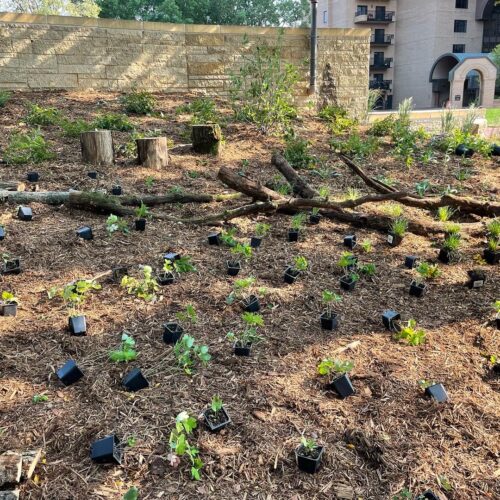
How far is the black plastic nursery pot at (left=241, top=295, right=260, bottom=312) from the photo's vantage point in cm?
275

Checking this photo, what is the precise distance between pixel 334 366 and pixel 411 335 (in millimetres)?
581

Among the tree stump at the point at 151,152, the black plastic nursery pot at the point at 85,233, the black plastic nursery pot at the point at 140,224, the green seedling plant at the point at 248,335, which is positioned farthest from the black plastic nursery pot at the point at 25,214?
the green seedling plant at the point at 248,335

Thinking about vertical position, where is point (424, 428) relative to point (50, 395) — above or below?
below

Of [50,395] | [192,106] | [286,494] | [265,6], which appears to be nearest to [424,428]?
[286,494]

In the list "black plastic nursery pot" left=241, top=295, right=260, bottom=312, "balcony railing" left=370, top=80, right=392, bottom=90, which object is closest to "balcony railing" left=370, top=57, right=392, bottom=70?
"balcony railing" left=370, top=80, right=392, bottom=90

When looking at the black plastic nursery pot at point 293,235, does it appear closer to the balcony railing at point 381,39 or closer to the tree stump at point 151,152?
the tree stump at point 151,152

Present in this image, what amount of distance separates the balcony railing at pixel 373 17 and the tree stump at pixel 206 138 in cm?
3519

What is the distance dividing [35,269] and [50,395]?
1.39 metres

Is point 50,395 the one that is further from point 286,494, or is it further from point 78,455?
point 286,494

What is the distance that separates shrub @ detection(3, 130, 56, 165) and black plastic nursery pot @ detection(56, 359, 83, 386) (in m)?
4.29

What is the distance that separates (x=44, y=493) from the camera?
158 centimetres

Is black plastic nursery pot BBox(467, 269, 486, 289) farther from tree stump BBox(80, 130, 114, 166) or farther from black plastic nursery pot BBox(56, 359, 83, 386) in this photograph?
tree stump BBox(80, 130, 114, 166)

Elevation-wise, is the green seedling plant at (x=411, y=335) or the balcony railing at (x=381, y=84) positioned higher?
the balcony railing at (x=381, y=84)

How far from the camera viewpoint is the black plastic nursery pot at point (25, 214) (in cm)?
398
